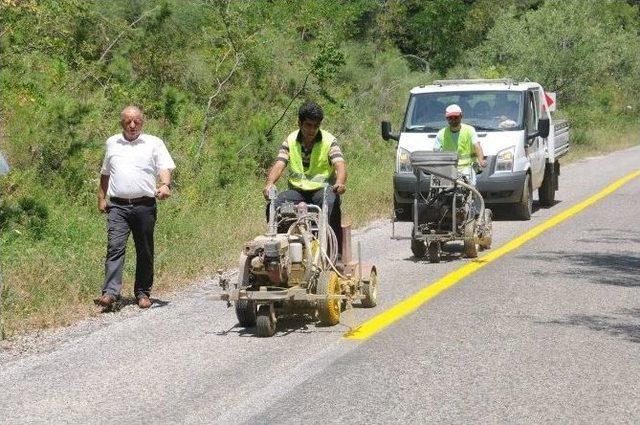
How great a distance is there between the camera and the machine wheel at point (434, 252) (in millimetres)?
14375

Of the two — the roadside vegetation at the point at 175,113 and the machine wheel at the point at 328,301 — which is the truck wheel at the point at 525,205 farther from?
the machine wheel at the point at 328,301

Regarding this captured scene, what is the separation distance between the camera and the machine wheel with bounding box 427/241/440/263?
566 inches

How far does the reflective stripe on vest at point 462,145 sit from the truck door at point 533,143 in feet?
14.7

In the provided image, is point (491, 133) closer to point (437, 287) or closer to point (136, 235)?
point (437, 287)

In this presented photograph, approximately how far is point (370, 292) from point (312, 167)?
121cm

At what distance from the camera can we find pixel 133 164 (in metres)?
11.4

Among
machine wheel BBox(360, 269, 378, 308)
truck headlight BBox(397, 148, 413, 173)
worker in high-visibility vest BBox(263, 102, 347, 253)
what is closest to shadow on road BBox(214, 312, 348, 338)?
machine wheel BBox(360, 269, 378, 308)

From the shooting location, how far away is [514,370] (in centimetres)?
844

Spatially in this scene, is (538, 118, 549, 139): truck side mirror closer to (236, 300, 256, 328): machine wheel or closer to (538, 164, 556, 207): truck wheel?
(538, 164, 556, 207): truck wheel

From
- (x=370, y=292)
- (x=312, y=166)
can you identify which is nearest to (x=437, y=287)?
(x=370, y=292)

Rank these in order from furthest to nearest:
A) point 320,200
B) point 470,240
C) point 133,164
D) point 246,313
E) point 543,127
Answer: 1. point 543,127
2. point 470,240
3. point 133,164
4. point 320,200
5. point 246,313

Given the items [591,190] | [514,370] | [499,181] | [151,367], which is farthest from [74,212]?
[591,190]

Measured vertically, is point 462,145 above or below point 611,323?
above

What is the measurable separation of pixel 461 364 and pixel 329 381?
1.04 meters
